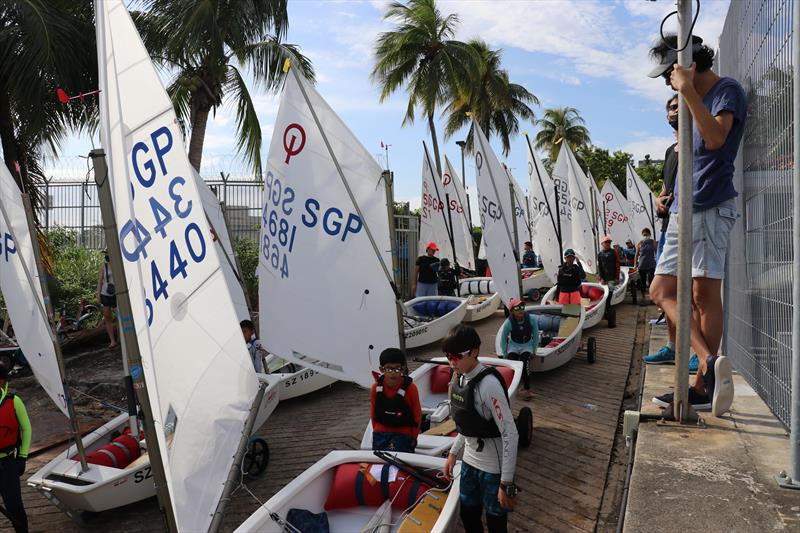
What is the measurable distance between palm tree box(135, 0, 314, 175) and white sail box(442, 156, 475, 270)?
236 inches

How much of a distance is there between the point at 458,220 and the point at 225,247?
32.3 feet

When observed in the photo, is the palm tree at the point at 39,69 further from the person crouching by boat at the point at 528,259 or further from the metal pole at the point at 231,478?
the person crouching by boat at the point at 528,259

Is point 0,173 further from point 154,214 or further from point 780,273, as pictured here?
point 780,273

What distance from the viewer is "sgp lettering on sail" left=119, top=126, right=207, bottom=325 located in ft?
9.65

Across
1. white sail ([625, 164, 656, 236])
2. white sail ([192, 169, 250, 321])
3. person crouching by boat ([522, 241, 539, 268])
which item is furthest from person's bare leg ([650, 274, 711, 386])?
white sail ([625, 164, 656, 236])

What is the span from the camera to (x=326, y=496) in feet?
15.1

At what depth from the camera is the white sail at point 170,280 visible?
2848 millimetres

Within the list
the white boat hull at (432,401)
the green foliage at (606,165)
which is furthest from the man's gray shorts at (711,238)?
the green foliage at (606,165)

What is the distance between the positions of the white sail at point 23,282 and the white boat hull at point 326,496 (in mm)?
2569

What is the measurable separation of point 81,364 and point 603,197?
64.4 ft

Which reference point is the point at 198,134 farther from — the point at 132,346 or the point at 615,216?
the point at 615,216

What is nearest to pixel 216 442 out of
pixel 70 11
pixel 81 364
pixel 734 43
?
pixel 734 43

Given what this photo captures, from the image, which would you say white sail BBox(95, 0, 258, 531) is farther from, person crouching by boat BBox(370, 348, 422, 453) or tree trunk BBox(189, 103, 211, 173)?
tree trunk BBox(189, 103, 211, 173)

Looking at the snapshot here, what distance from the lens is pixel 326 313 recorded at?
6.55 metres
